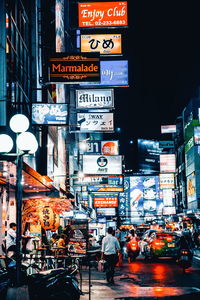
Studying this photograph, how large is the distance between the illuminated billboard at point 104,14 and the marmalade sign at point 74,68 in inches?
243

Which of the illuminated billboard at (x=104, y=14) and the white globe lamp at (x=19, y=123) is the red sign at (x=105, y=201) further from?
the white globe lamp at (x=19, y=123)

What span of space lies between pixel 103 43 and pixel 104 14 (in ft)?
4.35

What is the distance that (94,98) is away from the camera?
2327 cm

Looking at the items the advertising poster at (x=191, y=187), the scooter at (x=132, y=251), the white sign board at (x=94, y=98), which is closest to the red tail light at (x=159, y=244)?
the scooter at (x=132, y=251)

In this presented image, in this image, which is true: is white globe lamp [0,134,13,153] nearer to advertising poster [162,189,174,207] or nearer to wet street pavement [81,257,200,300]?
wet street pavement [81,257,200,300]

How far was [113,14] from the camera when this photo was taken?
21.9 metres

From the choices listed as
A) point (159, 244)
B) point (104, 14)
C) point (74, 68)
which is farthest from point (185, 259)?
point (104, 14)

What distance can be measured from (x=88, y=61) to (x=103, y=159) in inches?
450

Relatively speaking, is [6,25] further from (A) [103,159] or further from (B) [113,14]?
(A) [103,159]

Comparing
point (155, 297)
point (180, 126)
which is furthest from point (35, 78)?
point (180, 126)

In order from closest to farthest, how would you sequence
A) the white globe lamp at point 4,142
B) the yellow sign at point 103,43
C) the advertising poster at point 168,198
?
the white globe lamp at point 4,142 < the yellow sign at point 103,43 < the advertising poster at point 168,198

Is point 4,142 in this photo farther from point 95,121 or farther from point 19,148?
point 95,121

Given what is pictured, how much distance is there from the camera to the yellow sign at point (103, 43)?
2181 centimetres

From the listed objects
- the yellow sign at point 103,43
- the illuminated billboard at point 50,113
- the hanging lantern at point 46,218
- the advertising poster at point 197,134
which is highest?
the advertising poster at point 197,134
